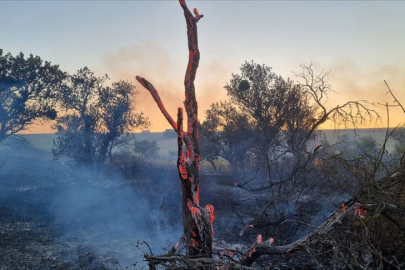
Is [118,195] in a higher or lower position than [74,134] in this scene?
lower

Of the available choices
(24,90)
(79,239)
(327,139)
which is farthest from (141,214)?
(327,139)

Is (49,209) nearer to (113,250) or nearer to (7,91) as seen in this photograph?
(113,250)

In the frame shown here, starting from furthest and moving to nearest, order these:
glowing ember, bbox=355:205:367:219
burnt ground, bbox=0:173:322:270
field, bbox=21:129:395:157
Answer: field, bbox=21:129:395:157, burnt ground, bbox=0:173:322:270, glowing ember, bbox=355:205:367:219

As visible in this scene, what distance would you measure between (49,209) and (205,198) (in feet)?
21.4

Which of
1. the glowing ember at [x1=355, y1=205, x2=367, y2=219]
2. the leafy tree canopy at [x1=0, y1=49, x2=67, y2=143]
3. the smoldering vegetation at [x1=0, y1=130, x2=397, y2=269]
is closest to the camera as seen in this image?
the glowing ember at [x1=355, y1=205, x2=367, y2=219]

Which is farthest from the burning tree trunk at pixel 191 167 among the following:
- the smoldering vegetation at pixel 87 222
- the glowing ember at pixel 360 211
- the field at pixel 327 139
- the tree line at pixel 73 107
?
the tree line at pixel 73 107

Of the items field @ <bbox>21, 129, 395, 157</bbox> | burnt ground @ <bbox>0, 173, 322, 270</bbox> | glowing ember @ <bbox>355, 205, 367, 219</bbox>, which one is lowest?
burnt ground @ <bbox>0, 173, 322, 270</bbox>

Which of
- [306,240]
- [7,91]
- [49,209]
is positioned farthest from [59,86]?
[306,240]

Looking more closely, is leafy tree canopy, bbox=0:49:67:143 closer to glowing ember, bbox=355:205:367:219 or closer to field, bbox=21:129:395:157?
field, bbox=21:129:395:157

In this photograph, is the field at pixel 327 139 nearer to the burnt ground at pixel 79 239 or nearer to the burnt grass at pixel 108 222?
the burnt grass at pixel 108 222

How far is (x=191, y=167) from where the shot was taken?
4523mm

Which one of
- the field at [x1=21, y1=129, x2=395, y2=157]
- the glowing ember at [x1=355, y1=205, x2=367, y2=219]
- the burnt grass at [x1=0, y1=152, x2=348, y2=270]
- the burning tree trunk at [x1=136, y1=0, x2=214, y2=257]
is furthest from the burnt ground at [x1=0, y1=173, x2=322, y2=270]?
the field at [x1=21, y1=129, x2=395, y2=157]

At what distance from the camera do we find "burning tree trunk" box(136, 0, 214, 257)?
4.47 meters

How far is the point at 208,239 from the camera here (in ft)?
15.0
